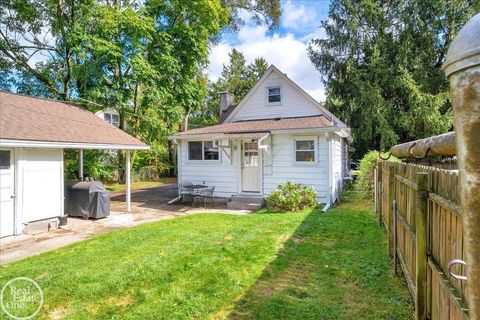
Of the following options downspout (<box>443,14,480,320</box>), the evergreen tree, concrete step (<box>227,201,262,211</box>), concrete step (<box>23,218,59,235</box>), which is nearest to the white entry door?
concrete step (<box>23,218,59,235</box>)

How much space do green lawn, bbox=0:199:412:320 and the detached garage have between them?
203 centimetres

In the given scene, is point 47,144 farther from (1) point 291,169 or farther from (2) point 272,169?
(1) point 291,169

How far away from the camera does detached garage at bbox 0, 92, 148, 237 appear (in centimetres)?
714

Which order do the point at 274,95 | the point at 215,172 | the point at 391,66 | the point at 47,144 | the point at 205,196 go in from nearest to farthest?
the point at 47,144 < the point at 205,196 < the point at 215,172 < the point at 274,95 < the point at 391,66

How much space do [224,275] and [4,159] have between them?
20.7ft

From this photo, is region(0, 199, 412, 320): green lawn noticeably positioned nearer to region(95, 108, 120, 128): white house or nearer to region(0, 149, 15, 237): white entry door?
region(0, 149, 15, 237): white entry door

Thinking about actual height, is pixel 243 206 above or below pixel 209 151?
below

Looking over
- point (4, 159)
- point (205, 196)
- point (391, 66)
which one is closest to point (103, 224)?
point (4, 159)

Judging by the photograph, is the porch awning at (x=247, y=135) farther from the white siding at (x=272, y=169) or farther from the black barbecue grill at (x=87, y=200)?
the black barbecue grill at (x=87, y=200)

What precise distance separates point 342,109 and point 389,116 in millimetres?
3226

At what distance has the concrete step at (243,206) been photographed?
36.5 feet

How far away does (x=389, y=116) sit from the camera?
19484 millimetres

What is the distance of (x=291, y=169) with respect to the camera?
1127 centimetres

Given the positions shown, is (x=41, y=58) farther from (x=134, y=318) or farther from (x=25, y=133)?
(x=134, y=318)
